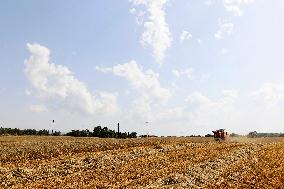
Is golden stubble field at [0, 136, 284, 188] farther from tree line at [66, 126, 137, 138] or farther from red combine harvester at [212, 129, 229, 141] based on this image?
tree line at [66, 126, 137, 138]

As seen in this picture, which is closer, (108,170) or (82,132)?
(108,170)

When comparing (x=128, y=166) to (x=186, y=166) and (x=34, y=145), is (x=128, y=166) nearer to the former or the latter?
(x=186, y=166)

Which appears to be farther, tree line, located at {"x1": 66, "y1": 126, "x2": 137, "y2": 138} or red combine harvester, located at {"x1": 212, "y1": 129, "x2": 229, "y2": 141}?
tree line, located at {"x1": 66, "y1": 126, "x2": 137, "y2": 138}

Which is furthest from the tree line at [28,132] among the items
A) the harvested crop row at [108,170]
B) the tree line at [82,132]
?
the harvested crop row at [108,170]

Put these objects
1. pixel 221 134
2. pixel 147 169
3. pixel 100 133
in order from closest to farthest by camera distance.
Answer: pixel 147 169, pixel 221 134, pixel 100 133

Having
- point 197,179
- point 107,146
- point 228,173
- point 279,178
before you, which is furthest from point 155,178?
point 107,146

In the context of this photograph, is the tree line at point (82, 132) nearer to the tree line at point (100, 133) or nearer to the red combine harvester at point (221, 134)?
the tree line at point (100, 133)

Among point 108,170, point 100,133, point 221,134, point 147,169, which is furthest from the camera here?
point 100,133

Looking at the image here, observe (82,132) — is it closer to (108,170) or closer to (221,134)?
(221,134)

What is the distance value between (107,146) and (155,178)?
22.0m

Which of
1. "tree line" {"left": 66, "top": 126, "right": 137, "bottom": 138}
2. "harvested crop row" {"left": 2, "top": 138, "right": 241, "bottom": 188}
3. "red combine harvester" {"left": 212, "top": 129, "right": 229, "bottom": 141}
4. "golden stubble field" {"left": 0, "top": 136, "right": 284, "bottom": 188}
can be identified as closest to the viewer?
"golden stubble field" {"left": 0, "top": 136, "right": 284, "bottom": 188}

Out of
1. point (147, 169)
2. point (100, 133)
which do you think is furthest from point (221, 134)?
point (147, 169)

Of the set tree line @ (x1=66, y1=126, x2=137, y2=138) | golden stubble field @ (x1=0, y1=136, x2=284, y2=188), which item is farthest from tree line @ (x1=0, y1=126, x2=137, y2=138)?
golden stubble field @ (x1=0, y1=136, x2=284, y2=188)

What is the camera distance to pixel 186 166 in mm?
31922
